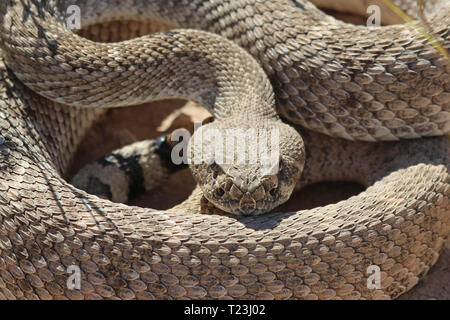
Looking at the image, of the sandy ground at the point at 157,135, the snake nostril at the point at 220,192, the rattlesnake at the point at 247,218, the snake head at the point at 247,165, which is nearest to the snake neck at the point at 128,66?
the rattlesnake at the point at 247,218

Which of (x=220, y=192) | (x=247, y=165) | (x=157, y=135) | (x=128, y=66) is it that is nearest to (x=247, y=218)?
(x=220, y=192)

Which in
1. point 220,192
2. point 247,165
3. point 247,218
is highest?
point 247,165

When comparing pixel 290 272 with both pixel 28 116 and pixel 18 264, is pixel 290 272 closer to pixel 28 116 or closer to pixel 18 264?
pixel 18 264

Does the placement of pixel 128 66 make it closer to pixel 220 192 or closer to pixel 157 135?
pixel 157 135

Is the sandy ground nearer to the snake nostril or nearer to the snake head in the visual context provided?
the snake head

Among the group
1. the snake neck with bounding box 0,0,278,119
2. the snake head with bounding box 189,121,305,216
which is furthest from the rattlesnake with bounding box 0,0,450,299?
the snake head with bounding box 189,121,305,216
